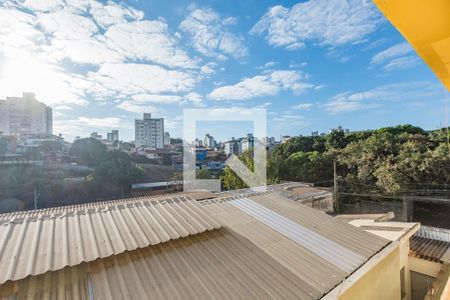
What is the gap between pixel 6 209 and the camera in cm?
1661

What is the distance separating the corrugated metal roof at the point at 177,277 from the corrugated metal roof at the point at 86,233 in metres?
0.08

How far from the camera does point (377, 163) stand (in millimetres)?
13211

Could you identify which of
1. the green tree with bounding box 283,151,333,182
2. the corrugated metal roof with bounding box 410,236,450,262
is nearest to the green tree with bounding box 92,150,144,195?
the green tree with bounding box 283,151,333,182

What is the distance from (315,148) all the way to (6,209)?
24.9 m

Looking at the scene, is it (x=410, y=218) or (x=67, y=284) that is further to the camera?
(x=410, y=218)

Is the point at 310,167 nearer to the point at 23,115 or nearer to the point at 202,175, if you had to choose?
the point at 202,175

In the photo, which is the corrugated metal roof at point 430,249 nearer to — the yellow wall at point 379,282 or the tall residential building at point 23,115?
the yellow wall at point 379,282

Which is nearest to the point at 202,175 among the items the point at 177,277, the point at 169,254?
the point at 169,254

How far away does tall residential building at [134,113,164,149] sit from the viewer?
58062 millimetres

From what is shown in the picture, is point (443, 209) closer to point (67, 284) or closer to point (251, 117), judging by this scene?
point (251, 117)

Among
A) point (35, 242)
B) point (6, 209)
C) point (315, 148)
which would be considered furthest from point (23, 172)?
point (315, 148)

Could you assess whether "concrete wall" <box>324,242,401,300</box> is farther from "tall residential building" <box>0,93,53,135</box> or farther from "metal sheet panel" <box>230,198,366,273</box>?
"tall residential building" <box>0,93,53,135</box>

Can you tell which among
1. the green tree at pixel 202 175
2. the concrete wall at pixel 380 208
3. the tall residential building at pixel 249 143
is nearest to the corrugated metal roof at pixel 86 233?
the concrete wall at pixel 380 208

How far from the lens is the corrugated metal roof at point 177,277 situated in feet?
5.97
